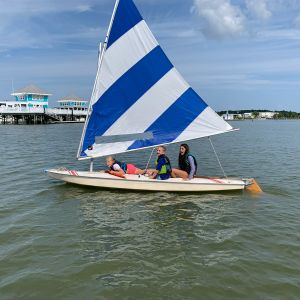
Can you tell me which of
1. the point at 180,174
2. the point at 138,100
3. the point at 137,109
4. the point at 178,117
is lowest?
the point at 180,174

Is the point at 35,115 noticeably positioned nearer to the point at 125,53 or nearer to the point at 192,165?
the point at 125,53

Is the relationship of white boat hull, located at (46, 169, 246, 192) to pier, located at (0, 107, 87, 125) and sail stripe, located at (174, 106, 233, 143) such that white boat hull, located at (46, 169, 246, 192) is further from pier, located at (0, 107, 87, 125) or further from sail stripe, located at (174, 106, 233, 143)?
pier, located at (0, 107, 87, 125)

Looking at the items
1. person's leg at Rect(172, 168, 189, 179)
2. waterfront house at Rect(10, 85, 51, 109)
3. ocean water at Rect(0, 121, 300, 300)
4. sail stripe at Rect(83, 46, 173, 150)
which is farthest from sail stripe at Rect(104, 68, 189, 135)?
waterfront house at Rect(10, 85, 51, 109)

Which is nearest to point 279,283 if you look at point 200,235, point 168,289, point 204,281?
point 204,281

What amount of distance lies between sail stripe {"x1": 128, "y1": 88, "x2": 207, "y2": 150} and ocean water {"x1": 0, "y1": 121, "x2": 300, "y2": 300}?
2.54 metres

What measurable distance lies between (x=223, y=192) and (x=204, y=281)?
786 cm

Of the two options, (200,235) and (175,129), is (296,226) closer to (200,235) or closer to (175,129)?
(200,235)

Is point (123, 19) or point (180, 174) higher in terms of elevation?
point (123, 19)

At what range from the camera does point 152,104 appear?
53.9ft

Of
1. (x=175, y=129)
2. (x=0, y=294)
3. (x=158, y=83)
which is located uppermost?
(x=158, y=83)

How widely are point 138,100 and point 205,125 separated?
3044 millimetres

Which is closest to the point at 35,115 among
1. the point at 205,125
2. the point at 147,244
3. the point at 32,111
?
the point at 32,111

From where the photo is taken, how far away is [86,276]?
8.46m

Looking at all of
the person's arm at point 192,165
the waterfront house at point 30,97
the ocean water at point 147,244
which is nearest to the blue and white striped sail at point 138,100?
the person's arm at point 192,165
